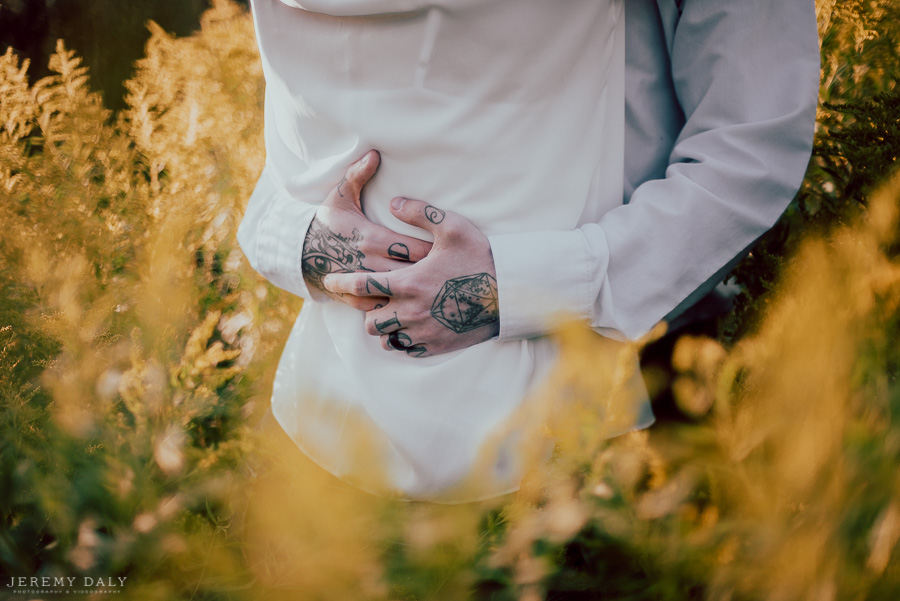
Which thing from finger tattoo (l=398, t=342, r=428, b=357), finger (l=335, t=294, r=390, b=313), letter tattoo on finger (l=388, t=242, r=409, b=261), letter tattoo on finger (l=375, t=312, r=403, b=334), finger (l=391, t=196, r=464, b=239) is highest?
finger (l=391, t=196, r=464, b=239)

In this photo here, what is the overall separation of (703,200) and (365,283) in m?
0.66

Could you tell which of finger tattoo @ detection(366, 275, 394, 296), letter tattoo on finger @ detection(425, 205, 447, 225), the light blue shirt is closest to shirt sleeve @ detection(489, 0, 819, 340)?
the light blue shirt

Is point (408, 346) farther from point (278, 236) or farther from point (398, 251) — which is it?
point (278, 236)

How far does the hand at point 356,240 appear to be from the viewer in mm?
1036

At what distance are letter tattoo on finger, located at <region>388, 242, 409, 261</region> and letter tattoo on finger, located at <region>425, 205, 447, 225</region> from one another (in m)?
0.10

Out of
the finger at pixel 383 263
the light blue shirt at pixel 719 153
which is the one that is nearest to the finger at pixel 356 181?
the finger at pixel 383 263

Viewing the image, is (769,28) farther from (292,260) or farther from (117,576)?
(117,576)

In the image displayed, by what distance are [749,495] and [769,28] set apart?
858 millimetres

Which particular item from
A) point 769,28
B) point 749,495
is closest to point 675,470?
point 749,495

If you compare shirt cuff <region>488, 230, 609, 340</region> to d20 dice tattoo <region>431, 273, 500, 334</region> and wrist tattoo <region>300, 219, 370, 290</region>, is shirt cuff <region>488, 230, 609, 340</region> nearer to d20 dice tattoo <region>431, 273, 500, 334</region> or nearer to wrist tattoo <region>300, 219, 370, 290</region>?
d20 dice tattoo <region>431, 273, 500, 334</region>

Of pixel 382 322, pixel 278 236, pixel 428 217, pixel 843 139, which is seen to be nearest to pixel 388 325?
pixel 382 322

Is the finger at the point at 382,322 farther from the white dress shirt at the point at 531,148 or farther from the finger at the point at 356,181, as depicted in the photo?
the finger at the point at 356,181

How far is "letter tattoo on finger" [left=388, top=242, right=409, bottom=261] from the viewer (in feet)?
3.40

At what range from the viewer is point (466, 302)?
100 cm
